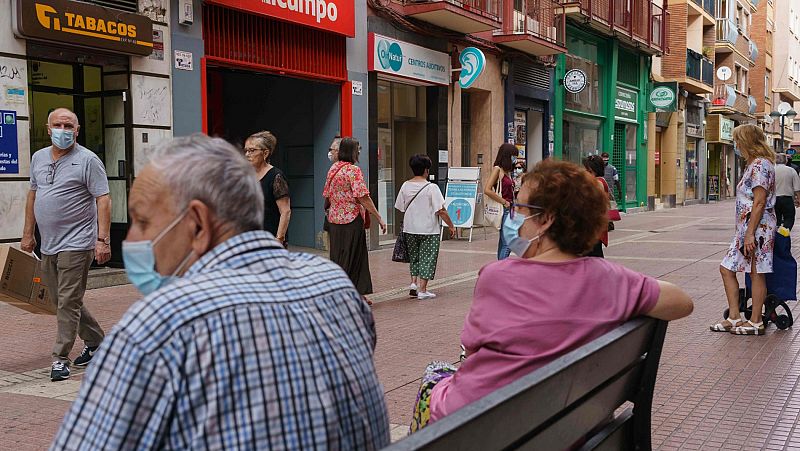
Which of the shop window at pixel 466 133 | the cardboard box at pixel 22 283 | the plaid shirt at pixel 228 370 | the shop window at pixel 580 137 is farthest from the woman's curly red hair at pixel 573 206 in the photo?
the shop window at pixel 580 137

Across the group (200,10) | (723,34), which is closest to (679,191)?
(723,34)

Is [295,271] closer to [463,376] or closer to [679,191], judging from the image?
[463,376]

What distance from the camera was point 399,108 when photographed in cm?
1730

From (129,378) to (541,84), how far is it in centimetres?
2170

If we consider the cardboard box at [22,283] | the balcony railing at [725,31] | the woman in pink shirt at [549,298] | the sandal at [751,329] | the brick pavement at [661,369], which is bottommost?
the brick pavement at [661,369]

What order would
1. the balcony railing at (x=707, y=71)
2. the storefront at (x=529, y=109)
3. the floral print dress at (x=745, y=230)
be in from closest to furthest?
1. the floral print dress at (x=745, y=230)
2. the storefront at (x=529, y=109)
3. the balcony railing at (x=707, y=71)

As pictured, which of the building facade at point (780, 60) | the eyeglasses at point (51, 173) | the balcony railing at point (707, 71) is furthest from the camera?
the building facade at point (780, 60)

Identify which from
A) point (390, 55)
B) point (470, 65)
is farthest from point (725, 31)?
point (390, 55)

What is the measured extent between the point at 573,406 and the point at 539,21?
768 inches

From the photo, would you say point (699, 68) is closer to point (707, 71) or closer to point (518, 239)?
point (707, 71)

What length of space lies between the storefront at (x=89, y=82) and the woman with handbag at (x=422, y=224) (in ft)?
→ 9.84

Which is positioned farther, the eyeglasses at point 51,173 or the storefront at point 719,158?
the storefront at point 719,158

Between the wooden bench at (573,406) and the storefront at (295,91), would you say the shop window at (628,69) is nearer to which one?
the storefront at (295,91)

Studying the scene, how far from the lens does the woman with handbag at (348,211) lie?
840 cm
